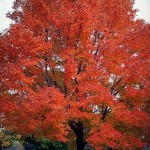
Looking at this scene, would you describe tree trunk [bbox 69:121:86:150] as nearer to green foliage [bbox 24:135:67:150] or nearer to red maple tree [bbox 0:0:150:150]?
red maple tree [bbox 0:0:150:150]

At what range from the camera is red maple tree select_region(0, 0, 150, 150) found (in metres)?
11.5

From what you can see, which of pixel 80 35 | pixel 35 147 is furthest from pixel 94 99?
pixel 35 147

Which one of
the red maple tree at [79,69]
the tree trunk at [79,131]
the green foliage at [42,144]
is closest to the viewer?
the red maple tree at [79,69]

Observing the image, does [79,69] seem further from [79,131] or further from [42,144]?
[42,144]

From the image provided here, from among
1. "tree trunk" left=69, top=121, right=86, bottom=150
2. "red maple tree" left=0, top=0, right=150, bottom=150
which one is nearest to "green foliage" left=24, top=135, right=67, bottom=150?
"tree trunk" left=69, top=121, right=86, bottom=150

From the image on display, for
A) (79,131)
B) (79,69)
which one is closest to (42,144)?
(79,131)

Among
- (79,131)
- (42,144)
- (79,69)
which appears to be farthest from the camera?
(42,144)

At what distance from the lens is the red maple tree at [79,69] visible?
37.6 ft

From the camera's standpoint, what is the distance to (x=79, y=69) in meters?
13.3

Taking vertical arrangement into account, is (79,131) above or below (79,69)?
below

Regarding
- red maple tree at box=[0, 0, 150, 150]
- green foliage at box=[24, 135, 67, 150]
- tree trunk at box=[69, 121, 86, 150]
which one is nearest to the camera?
red maple tree at box=[0, 0, 150, 150]

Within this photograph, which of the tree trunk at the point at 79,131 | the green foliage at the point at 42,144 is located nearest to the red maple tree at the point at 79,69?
the tree trunk at the point at 79,131

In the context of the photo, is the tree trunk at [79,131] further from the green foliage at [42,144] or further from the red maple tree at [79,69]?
the green foliage at [42,144]

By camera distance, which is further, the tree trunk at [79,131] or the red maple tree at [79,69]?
the tree trunk at [79,131]
